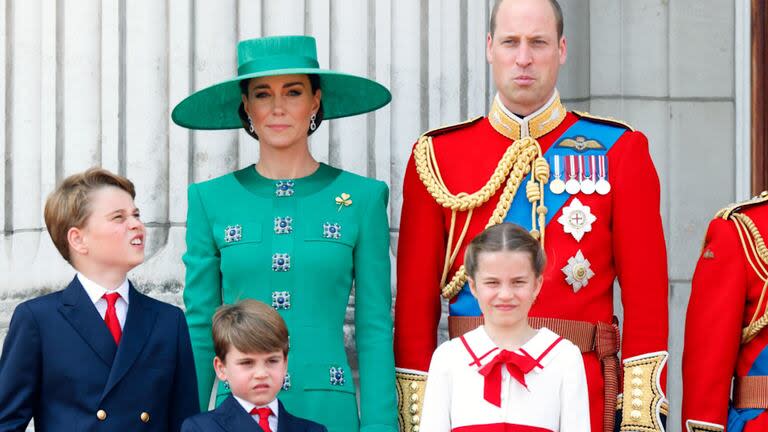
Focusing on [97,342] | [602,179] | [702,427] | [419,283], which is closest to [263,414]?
[97,342]

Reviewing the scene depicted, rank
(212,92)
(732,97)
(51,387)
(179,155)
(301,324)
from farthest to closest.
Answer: (732,97) → (179,155) → (212,92) → (301,324) → (51,387)

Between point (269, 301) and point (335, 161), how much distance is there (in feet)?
3.87

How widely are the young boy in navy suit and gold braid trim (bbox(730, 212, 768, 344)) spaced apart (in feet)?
4.63

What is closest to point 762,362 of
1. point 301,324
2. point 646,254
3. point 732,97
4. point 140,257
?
point 646,254

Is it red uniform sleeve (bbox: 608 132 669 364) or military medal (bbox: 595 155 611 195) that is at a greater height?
military medal (bbox: 595 155 611 195)

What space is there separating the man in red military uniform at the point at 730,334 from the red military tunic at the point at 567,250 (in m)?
0.26

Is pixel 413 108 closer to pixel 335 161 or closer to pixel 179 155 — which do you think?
pixel 335 161

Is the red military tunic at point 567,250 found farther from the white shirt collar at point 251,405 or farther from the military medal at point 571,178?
the white shirt collar at point 251,405

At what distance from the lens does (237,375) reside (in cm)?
490

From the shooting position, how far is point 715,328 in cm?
534

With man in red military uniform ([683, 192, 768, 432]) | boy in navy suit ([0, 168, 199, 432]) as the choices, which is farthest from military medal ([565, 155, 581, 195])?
boy in navy suit ([0, 168, 199, 432])

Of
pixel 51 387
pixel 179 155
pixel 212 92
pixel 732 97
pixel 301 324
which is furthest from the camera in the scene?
pixel 732 97

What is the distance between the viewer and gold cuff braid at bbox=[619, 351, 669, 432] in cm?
503

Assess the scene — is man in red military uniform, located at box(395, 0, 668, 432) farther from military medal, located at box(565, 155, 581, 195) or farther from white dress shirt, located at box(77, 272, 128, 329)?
white dress shirt, located at box(77, 272, 128, 329)
